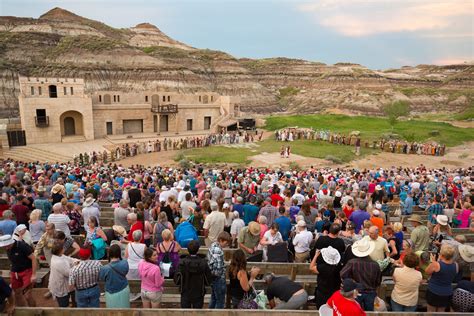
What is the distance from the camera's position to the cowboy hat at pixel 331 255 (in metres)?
5.41

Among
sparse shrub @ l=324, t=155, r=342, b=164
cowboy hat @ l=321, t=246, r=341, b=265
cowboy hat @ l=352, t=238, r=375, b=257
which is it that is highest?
cowboy hat @ l=352, t=238, r=375, b=257

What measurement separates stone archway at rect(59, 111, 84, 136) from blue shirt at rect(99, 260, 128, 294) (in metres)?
35.1

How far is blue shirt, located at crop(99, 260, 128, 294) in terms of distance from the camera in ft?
16.9

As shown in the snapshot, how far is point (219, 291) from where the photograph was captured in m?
5.56

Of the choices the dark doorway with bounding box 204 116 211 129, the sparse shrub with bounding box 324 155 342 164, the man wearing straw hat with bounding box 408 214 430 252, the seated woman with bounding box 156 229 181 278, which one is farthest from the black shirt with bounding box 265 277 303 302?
the dark doorway with bounding box 204 116 211 129

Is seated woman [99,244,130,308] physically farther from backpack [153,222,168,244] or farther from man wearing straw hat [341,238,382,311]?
man wearing straw hat [341,238,382,311]

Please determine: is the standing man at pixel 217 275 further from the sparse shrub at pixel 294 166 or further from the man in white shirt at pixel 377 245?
the sparse shrub at pixel 294 166

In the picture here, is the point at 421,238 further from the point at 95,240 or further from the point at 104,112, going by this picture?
the point at 104,112

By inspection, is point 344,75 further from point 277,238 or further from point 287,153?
point 277,238

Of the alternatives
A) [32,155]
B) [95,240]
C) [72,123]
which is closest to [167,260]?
[95,240]

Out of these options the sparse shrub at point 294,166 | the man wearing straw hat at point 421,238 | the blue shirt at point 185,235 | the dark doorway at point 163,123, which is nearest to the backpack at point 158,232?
the blue shirt at point 185,235

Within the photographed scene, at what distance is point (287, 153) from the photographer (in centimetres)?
3133

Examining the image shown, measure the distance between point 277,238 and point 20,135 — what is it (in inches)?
1315

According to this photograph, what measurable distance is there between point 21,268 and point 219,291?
3270 mm
